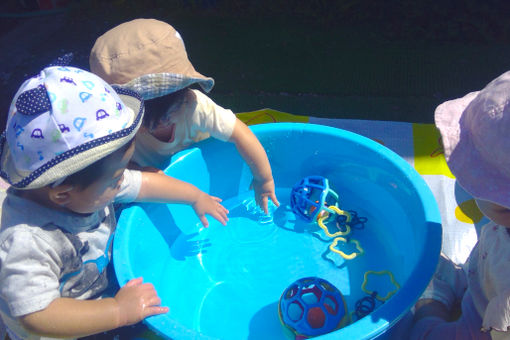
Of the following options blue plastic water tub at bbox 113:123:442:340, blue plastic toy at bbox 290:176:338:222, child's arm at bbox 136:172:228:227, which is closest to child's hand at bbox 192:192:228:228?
child's arm at bbox 136:172:228:227

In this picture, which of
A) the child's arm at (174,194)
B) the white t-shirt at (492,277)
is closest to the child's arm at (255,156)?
the child's arm at (174,194)

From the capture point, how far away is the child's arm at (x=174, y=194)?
4.02 feet

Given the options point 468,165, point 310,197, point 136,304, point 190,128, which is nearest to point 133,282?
point 136,304

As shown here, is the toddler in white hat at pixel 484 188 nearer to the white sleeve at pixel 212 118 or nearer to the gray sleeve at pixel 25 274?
the white sleeve at pixel 212 118

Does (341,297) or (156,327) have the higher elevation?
(156,327)

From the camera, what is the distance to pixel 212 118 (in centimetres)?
131

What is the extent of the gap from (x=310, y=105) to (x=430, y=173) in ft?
1.78

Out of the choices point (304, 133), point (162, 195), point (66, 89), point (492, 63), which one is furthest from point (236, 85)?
point (66, 89)

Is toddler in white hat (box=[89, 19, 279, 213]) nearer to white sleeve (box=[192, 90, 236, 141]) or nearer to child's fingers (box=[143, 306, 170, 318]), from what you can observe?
white sleeve (box=[192, 90, 236, 141])

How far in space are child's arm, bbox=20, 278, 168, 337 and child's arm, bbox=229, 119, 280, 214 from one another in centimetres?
48

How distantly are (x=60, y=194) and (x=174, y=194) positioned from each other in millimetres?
399

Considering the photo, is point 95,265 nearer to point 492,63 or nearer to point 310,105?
point 310,105

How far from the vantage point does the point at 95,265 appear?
3.64 ft

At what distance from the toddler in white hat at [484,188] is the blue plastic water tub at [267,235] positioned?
134 millimetres
